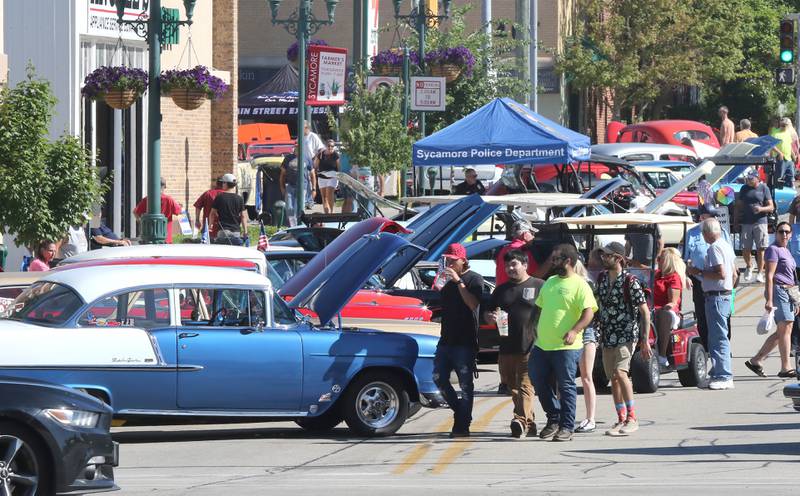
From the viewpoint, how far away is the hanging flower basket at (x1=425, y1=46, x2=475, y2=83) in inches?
1329

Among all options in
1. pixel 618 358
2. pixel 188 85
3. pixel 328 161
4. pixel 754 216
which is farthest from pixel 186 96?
pixel 328 161

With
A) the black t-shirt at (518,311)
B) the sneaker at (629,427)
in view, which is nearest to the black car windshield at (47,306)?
the black t-shirt at (518,311)

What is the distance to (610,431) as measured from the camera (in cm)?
1357

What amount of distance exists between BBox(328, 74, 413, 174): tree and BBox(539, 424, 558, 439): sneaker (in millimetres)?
20275

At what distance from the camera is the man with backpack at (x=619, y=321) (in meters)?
13.6

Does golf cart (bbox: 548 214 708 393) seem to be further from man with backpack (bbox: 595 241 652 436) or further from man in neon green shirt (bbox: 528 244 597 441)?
man in neon green shirt (bbox: 528 244 597 441)

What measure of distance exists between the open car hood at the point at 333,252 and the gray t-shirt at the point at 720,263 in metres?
3.53

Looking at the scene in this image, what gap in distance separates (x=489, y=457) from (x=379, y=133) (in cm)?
2154

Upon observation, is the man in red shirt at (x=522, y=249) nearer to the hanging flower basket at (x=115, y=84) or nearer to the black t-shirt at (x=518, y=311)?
the black t-shirt at (x=518, y=311)

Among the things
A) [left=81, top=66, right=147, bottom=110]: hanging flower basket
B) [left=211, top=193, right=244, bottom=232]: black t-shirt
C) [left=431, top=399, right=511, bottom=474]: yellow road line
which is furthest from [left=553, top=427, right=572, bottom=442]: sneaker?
[left=81, top=66, right=147, bottom=110]: hanging flower basket

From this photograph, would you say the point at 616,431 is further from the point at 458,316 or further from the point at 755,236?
the point at 755,236

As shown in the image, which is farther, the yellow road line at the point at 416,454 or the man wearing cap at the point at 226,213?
the man wearing cap at the point at 226,213

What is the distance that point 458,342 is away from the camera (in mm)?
13477

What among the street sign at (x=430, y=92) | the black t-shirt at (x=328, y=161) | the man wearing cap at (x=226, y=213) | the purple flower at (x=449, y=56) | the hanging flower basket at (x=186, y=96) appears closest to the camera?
the hanging flower basket at (x=186, y=96)
